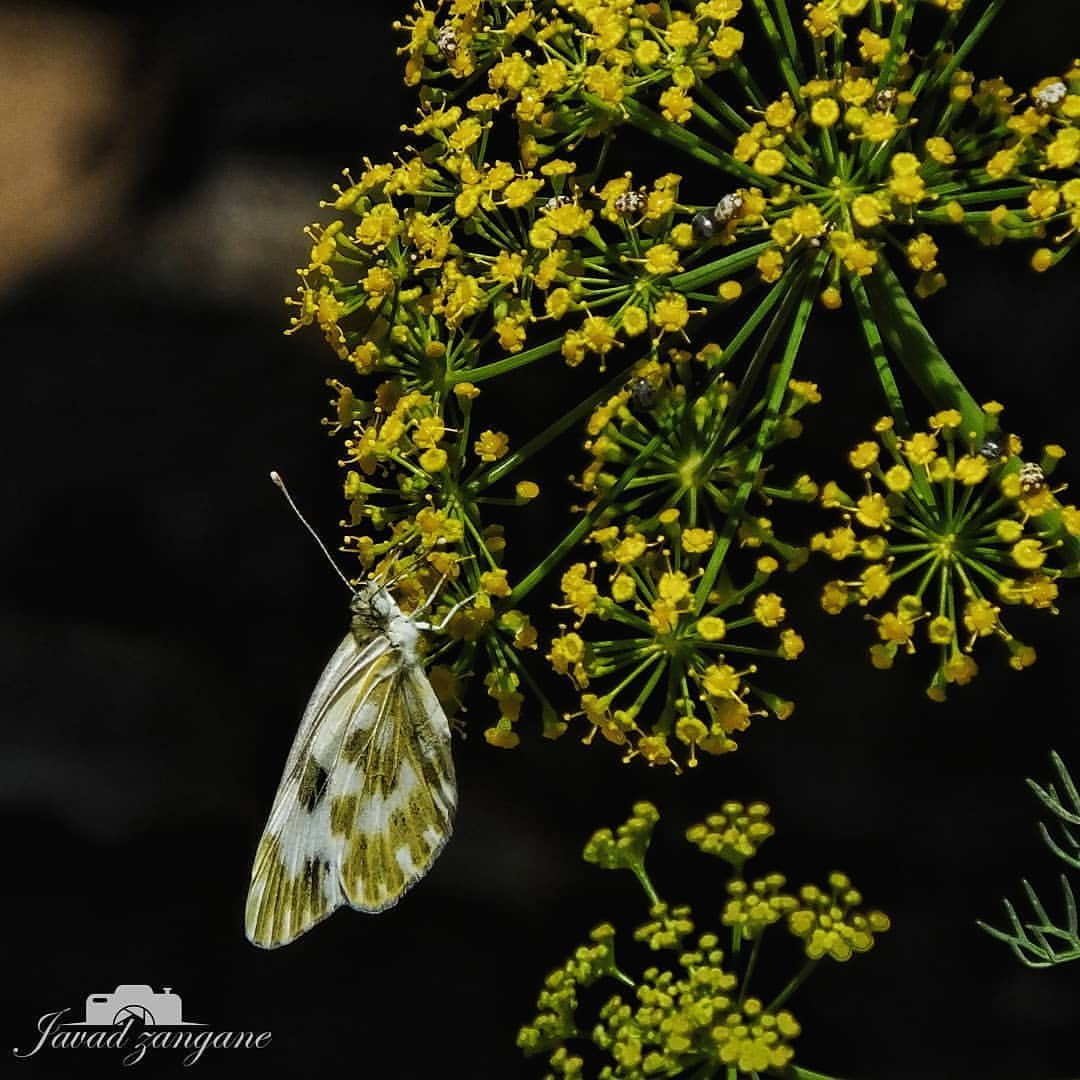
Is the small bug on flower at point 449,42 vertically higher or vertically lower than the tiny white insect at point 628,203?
higher

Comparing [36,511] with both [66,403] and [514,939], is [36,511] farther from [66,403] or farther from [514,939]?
[514,939]

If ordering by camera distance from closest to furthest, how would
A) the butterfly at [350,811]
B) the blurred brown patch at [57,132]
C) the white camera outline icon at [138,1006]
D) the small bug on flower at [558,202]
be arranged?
1. the small bug on flower at [558,202]
2. the butterfly at [350,811]
3. the white camera outline icon at [138,1006]
4. the blurred brown patch at [57,132]

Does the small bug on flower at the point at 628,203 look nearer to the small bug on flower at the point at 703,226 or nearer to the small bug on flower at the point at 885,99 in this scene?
the small bug on flower at the point at 703,226

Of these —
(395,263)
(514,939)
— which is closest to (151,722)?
(514,939)

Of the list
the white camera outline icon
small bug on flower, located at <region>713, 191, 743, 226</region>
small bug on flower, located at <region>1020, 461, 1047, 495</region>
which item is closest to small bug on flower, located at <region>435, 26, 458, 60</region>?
small bug on flower, located at <region>713, 191, 743, 226</region>

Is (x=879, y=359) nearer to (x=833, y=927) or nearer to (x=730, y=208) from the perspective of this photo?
(x=730, y=208)

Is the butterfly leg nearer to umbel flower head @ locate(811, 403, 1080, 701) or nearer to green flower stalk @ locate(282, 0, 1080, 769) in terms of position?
green flower stalk @ locate(282, 0, 1080, 769)

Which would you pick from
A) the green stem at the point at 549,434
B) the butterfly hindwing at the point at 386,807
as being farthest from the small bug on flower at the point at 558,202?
the butterfly hindwing at the point at 386,807

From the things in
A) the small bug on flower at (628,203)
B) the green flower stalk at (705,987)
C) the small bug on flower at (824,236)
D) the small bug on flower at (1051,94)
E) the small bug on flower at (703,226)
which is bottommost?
the green flower stalk at (705,987)
